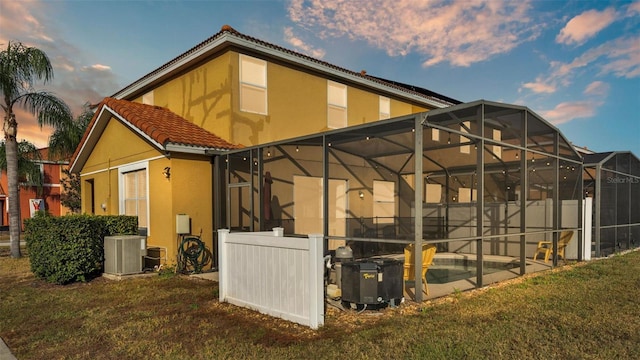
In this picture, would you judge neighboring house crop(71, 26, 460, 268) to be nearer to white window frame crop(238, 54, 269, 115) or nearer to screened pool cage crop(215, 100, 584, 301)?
white window frame crop(238, 54, 269, 115)

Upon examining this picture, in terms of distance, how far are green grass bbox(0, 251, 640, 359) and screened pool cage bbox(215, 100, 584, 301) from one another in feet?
3.98

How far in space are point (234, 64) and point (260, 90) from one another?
101cm

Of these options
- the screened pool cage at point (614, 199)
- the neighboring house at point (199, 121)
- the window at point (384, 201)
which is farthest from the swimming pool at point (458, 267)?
the neighboring house at point (199, 121)

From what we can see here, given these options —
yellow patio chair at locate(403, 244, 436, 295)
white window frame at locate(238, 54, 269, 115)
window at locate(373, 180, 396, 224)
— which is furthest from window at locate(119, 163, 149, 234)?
window at locate(373, 180, 396, 224)

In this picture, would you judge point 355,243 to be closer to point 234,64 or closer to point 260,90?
point 260,90

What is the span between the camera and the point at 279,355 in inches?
154

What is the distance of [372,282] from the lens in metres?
5.46

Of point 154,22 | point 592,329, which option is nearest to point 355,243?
point 592,329

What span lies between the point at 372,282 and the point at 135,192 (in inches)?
308

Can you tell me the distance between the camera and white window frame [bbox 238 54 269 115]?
10438 mm

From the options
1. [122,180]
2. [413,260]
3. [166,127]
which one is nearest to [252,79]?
[166,127]

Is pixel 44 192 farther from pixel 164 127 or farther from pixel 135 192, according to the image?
pixel 164 127

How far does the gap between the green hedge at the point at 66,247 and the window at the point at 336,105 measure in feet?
23.7

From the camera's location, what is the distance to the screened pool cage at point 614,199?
11083mm
